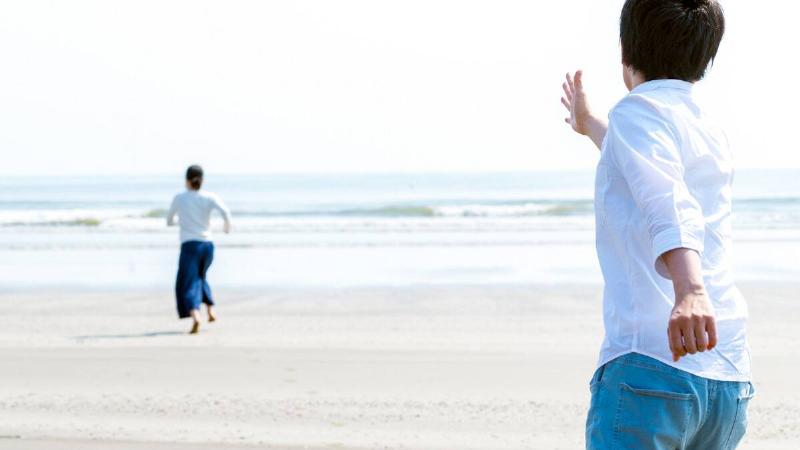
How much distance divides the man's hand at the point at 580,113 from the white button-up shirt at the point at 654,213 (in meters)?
0.50

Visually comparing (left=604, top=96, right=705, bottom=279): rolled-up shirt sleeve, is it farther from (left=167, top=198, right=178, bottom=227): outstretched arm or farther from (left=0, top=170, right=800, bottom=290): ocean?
(left=0, top=170, right=800, bottom=290): ocean

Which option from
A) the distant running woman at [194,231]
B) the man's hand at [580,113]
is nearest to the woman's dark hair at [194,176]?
the distant running woman at [194,231]

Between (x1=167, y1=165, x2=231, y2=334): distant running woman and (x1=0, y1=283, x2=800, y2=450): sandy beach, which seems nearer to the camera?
(x1=0, y1=283, x2=800, y2=450): sandy beach

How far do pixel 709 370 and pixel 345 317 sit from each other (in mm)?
9080

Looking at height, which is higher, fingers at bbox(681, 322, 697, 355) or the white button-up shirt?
the white button-up shirt

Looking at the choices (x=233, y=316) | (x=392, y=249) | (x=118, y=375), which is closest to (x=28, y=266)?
(x=392, y=249)

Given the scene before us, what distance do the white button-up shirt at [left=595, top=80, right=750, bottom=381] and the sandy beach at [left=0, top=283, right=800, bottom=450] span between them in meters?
3.34

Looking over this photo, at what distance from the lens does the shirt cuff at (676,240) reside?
1896 mm

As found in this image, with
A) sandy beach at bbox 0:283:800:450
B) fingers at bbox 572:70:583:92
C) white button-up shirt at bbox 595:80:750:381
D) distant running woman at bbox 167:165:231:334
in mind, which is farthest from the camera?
distant running woman at bbox 167:165:231:334

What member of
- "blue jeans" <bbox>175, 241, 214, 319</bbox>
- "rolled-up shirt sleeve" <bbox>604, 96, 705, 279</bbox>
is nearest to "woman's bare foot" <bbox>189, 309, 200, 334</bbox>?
"blue jeans" <bbox>175, 241, 214, 319</bbox>

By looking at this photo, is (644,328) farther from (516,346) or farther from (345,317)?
(345,317)

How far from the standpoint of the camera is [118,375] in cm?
734

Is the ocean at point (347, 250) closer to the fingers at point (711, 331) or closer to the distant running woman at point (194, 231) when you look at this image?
the distant running woman at point (194, 231)

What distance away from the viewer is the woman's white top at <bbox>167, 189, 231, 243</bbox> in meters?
10.2
